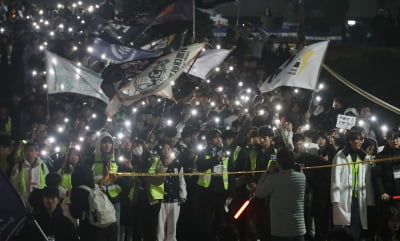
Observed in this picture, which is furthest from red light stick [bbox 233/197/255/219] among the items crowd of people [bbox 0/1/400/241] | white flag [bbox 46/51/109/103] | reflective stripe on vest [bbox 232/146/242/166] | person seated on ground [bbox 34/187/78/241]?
white flag [bbox 46/51/109/103]

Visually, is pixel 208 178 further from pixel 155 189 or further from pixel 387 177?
pixel 387 177

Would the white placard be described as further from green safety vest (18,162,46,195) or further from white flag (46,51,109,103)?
green safety vest (18,162,46,195)

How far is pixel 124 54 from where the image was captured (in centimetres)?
1445

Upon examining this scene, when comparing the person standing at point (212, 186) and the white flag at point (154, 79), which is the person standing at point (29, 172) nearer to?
A: the white flag at point (154, 79)

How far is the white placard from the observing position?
12078 millimetres

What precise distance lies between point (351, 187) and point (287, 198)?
8.80ft

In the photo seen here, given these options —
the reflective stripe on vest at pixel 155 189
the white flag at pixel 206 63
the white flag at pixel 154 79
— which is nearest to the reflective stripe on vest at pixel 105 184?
the reflective stripe on vest at pixel 155 189

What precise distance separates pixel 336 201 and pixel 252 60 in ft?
28.6

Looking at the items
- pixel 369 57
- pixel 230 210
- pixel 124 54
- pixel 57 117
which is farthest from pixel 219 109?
pixel 369 57

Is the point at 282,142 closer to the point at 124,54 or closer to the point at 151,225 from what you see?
the point at 151,225

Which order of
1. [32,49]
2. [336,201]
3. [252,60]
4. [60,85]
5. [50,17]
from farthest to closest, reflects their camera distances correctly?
[50,17] → [32,49] → [252,60] → [60,85] → [336,201]

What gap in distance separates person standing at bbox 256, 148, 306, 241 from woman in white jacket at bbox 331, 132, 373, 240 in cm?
227

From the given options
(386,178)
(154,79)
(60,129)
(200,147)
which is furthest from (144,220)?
(60,129)

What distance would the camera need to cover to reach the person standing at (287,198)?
7.52 m
